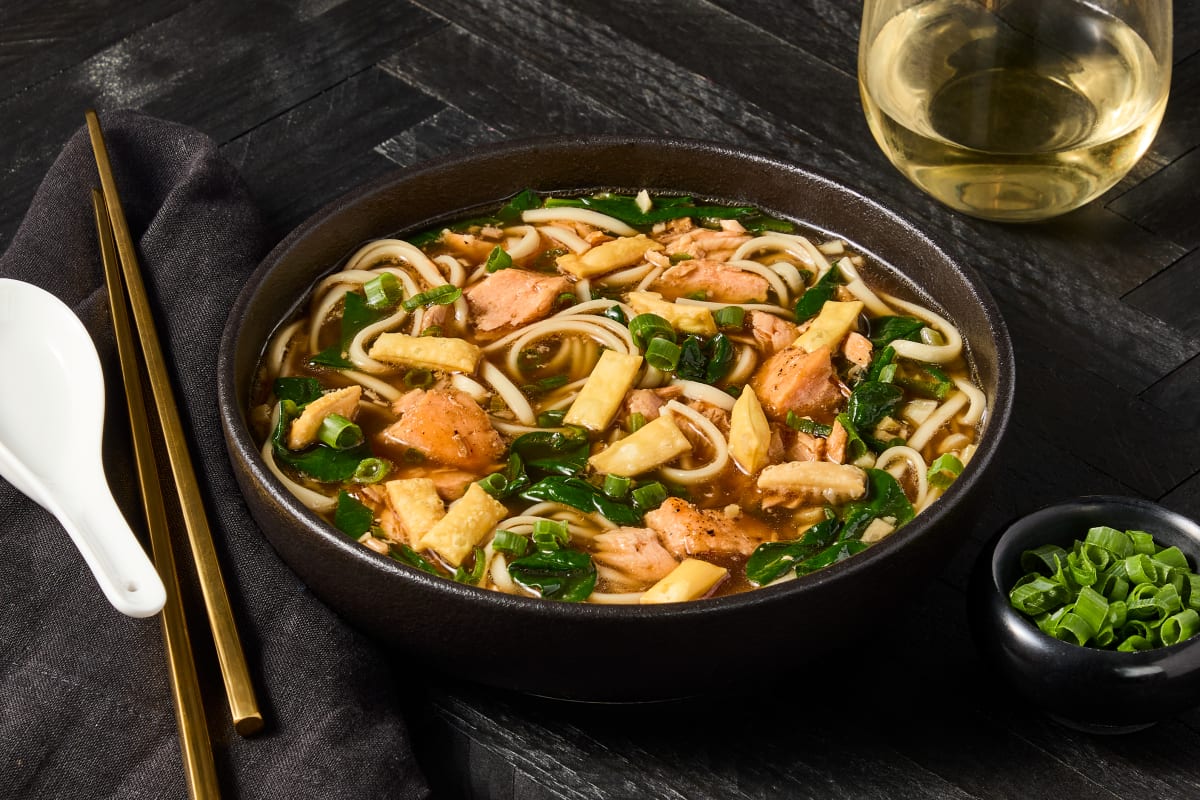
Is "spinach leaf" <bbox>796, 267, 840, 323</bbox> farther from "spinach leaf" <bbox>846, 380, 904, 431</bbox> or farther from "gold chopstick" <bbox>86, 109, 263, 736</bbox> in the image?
"gold chopstick" <bbox>86, 109, 263, 736</bbox>

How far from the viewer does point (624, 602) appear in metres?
2.87

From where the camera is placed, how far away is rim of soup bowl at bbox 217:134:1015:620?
8.54 feet

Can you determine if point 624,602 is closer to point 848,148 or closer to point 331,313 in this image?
point 331,313

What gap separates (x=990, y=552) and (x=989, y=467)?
0.81 ft

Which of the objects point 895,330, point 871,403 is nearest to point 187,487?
point 871,403

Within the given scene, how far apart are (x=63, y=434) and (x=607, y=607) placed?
1.48 metres

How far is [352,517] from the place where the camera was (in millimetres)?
3014

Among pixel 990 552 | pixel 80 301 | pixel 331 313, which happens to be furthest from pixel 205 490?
pixel 990 552

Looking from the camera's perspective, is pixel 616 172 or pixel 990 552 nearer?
pixel 990 552

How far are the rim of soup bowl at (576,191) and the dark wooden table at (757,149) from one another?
12 centimetres

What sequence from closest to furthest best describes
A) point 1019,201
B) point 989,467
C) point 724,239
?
1. point 989,467
2. point 724,239
3. point 1019,201

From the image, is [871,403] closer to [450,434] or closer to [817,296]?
[817,296]

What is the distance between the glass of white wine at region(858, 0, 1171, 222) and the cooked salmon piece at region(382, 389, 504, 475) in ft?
5.31

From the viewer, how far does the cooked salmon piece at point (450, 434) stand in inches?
123
